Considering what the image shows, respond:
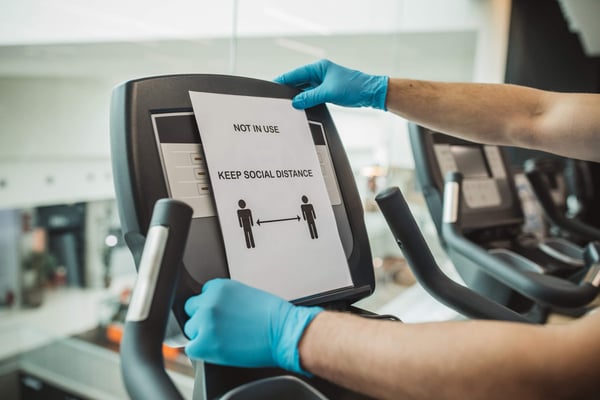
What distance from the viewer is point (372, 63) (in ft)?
20.4

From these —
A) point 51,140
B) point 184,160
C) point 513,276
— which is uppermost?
point 51,140

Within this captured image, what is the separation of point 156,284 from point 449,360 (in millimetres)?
409

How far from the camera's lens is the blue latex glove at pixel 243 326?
0.67m

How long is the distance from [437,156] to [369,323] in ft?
4.39

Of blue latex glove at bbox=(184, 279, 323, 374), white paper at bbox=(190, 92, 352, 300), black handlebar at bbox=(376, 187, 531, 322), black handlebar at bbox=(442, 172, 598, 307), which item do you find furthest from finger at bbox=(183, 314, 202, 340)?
black handlebar at bbox=(442, 172, 598, 307)

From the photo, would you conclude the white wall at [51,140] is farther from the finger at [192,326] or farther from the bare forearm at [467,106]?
the finger at [192,326]

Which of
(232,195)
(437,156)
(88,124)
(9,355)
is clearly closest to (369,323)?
(232,195)

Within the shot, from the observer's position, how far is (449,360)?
60cm

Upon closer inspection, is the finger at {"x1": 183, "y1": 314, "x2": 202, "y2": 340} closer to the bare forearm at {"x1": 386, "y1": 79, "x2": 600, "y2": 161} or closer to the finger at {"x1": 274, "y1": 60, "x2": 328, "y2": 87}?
the finger at {"x1": 274, "y1": 60, "x2": 328, "y2": 87}

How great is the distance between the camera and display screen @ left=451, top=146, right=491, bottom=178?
77.5 inches

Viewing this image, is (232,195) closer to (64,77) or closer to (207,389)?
(207,389)

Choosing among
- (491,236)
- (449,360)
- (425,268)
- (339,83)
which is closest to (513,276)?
(491,236)

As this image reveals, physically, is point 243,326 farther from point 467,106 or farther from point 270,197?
point 467,106

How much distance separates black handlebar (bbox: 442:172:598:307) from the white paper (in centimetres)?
77
